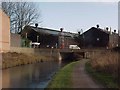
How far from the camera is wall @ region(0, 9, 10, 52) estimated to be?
61.3m

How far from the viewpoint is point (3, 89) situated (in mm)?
21062

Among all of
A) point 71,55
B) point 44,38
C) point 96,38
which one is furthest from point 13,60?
point 96,38

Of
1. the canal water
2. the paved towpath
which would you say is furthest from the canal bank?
the canal water

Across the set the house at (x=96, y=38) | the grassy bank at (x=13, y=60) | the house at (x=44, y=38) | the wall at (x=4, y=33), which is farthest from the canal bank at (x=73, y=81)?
the house at (x=96, y=38)

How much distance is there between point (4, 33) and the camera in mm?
64062

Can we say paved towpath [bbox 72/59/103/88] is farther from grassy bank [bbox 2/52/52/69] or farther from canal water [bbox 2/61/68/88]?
grassy bank [bbox 2/52/52/69]

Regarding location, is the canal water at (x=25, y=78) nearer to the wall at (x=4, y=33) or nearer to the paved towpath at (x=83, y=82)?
the paved towpath at (x=83, y=82)

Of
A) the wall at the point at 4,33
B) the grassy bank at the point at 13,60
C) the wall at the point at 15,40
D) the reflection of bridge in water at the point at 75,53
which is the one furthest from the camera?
the reflection of bridge in water at the point at 75,53

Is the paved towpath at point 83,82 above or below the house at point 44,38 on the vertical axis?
below

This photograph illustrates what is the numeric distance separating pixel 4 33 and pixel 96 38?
5900 centimetres

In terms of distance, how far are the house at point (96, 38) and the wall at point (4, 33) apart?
5147 centimetres

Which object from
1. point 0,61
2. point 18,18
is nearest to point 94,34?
point 18,18

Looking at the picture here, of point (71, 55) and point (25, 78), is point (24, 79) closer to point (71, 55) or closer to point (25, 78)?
point (25, 78)

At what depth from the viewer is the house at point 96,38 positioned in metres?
115
